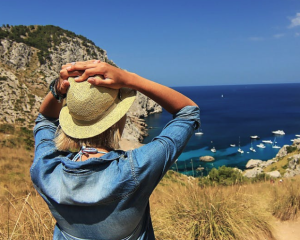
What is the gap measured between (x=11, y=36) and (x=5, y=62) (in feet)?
22.4

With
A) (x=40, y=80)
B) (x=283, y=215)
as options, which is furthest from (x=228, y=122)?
(x=283, y=215)

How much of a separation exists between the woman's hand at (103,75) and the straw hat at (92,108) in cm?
4

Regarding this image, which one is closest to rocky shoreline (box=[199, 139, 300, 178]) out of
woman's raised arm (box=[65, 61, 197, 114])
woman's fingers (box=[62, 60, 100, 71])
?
woman's raised arm (box=[65, 61, 197, 114])

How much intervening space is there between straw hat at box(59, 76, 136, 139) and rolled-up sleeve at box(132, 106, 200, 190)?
0.23 metres

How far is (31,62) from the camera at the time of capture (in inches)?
1714

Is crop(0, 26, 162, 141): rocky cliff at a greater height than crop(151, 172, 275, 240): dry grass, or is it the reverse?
crop(0, 26, 162, 141): rocky cliff

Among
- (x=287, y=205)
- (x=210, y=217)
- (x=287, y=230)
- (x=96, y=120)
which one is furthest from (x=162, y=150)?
(x=287, y=205)

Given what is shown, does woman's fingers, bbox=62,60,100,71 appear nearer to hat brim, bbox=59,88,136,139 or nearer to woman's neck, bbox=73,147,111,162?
hat brim, bbox=59,88,136,139

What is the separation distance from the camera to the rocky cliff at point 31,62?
31.6 metres

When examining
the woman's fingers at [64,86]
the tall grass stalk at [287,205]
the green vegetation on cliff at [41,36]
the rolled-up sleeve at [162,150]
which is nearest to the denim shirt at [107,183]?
the rolled-up sleeve at [162,150]

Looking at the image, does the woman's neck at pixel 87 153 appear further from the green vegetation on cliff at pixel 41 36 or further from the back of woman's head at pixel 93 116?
the green vegetation on cliff at pixel 41 36

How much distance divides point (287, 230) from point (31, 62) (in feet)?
155

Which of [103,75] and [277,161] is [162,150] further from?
[277,161]

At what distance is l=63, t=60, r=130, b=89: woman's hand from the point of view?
1102mm
